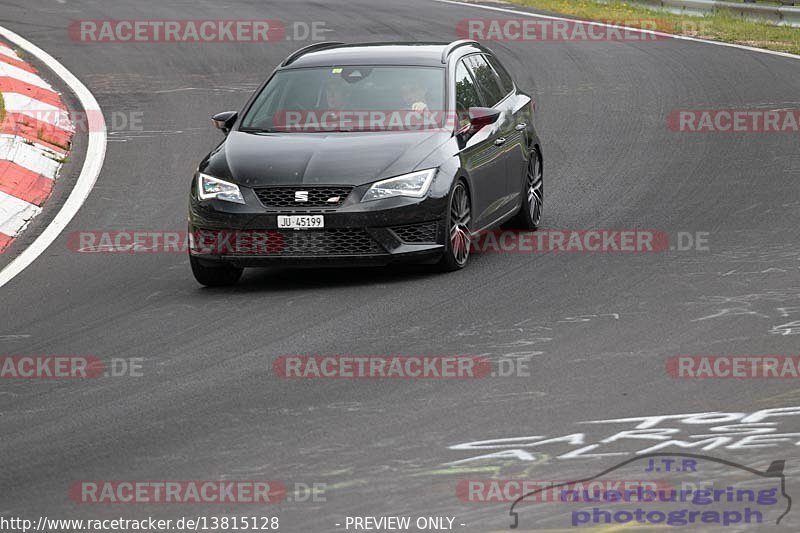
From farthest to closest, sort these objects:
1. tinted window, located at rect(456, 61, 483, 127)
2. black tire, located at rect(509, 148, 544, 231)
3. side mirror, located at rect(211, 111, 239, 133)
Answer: black tire, located at rect(509, 148, 544, 231)
side mirror, located at rect(211, 111, 239, 133)
tinted window, located at rect(456, 61, 483, 127)

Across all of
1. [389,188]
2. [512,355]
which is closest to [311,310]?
[389,188]

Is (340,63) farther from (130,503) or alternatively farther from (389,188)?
(130,503)

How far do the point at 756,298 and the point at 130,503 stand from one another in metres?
4.96

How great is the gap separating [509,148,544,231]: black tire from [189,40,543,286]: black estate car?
0.08 feet

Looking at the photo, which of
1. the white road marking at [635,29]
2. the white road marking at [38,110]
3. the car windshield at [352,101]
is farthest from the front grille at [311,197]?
the white road marking at [635,29]

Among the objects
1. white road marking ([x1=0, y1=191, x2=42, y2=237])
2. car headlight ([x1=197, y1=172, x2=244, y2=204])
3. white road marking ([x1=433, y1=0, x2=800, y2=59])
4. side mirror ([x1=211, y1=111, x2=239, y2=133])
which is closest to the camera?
car headlight ([x1=197, y1=172, x2=244, y2=204])

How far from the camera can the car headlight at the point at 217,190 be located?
11.0 metres

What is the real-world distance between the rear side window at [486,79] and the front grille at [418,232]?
6.30 ft

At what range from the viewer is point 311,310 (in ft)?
33.3

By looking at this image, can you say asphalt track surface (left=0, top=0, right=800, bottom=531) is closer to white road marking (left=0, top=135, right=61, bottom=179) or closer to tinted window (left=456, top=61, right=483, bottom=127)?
white road marking (left=0, top=135, right=61, bottom=179)

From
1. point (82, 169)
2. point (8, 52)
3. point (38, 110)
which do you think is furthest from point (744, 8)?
point (82, 169)

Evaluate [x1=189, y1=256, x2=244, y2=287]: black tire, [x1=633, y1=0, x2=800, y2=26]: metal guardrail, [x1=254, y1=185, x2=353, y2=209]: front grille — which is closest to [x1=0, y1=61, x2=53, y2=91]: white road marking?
[x1=189, y1=256, x2=244, y2=287]: black tire

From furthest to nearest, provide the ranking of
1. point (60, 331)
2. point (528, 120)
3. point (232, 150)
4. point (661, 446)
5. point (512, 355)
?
point (528, 120)
point (232, 150)
point (60, 331)
point (512, 355)
point (661, 446)

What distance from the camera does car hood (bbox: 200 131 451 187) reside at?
429 inches
